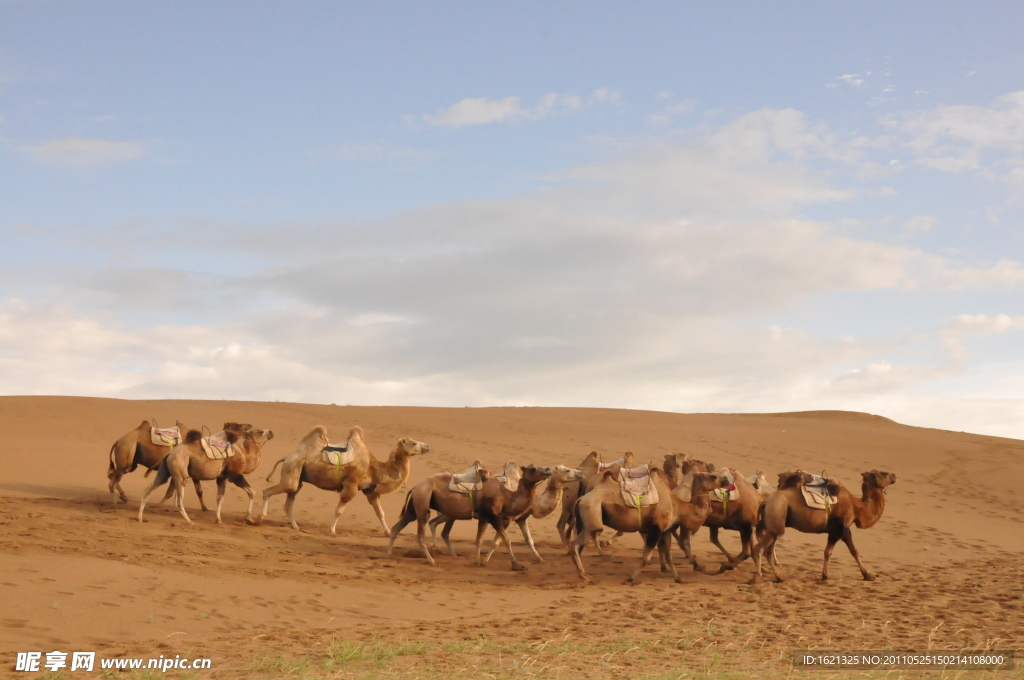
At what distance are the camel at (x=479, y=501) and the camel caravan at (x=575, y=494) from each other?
18 millimetres

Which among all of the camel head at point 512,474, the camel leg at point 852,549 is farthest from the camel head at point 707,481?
the camel head at point 512,474

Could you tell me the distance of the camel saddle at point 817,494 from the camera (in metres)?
13.9

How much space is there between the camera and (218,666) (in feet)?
28.5

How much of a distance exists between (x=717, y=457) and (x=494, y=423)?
933cm

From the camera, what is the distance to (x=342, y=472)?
16.9 metres

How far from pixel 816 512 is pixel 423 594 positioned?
604 centimetres

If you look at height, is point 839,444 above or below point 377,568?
above

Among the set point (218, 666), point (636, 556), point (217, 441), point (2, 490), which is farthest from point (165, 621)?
point (2, 490)

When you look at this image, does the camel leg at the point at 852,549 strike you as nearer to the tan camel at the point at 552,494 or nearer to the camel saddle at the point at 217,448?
the tan camel at the point at 552,494

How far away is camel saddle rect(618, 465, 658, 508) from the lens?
13531 millimetres

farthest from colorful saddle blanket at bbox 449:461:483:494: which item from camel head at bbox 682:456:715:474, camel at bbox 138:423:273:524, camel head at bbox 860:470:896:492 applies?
camel head at bbox 860:470:896:492

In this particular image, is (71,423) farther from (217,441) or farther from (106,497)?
(217,441)

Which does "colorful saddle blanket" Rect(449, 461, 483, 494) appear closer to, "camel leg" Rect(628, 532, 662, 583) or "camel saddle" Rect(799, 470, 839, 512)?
"camel leg" Rect(628, 532, 662, 583)

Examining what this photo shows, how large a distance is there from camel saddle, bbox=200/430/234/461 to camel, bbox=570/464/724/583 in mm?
6827
